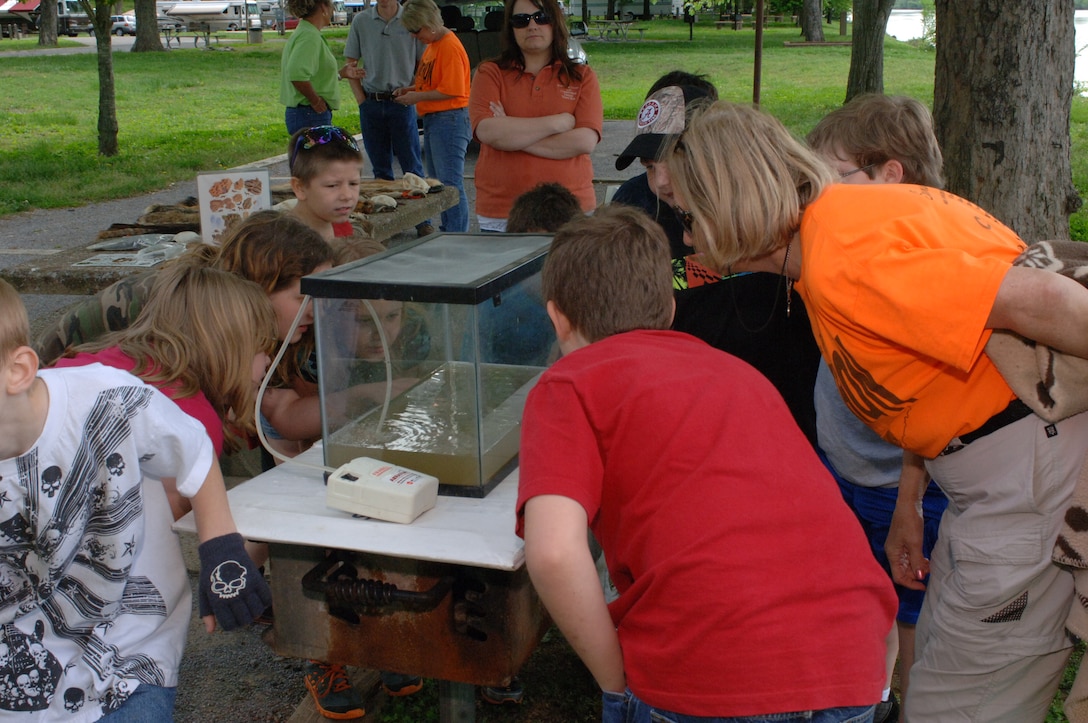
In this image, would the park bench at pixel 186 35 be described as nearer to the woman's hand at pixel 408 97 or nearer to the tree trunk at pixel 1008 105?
the woman's hand at pixel 408 97

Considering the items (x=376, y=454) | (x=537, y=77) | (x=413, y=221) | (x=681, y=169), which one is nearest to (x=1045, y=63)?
(x=537, y=77)

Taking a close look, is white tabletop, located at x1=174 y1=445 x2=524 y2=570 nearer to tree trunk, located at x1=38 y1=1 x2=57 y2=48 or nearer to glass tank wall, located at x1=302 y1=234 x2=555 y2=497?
glass tank wall, located at x1=302 y1=234 x2=555 y2=497

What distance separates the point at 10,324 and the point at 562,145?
10.1ft

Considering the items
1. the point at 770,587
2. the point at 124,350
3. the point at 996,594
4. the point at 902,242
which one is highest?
the point at 902,242

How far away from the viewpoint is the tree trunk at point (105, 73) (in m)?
11.6

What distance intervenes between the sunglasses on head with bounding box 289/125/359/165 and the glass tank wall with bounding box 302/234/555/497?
166 cm

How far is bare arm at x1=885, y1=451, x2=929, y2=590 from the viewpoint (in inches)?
92.4

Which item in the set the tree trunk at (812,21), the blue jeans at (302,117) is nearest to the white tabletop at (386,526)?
the blue jeans at (302,117)

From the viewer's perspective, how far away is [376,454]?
2148mm

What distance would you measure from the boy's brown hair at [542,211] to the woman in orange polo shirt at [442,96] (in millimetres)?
3500

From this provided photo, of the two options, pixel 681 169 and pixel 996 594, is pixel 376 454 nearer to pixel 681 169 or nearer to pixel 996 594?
pixel 681 169

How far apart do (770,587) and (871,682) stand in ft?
0.78

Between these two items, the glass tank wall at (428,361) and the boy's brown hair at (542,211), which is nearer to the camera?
the glass tank wall at (428,361)

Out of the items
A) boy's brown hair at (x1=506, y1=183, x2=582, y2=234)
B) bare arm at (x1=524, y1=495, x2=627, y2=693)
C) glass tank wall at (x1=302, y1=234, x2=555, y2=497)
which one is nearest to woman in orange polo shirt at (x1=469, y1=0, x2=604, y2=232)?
boy's brown hair at (x1=506, y1=183, x2=582, y2=234)
